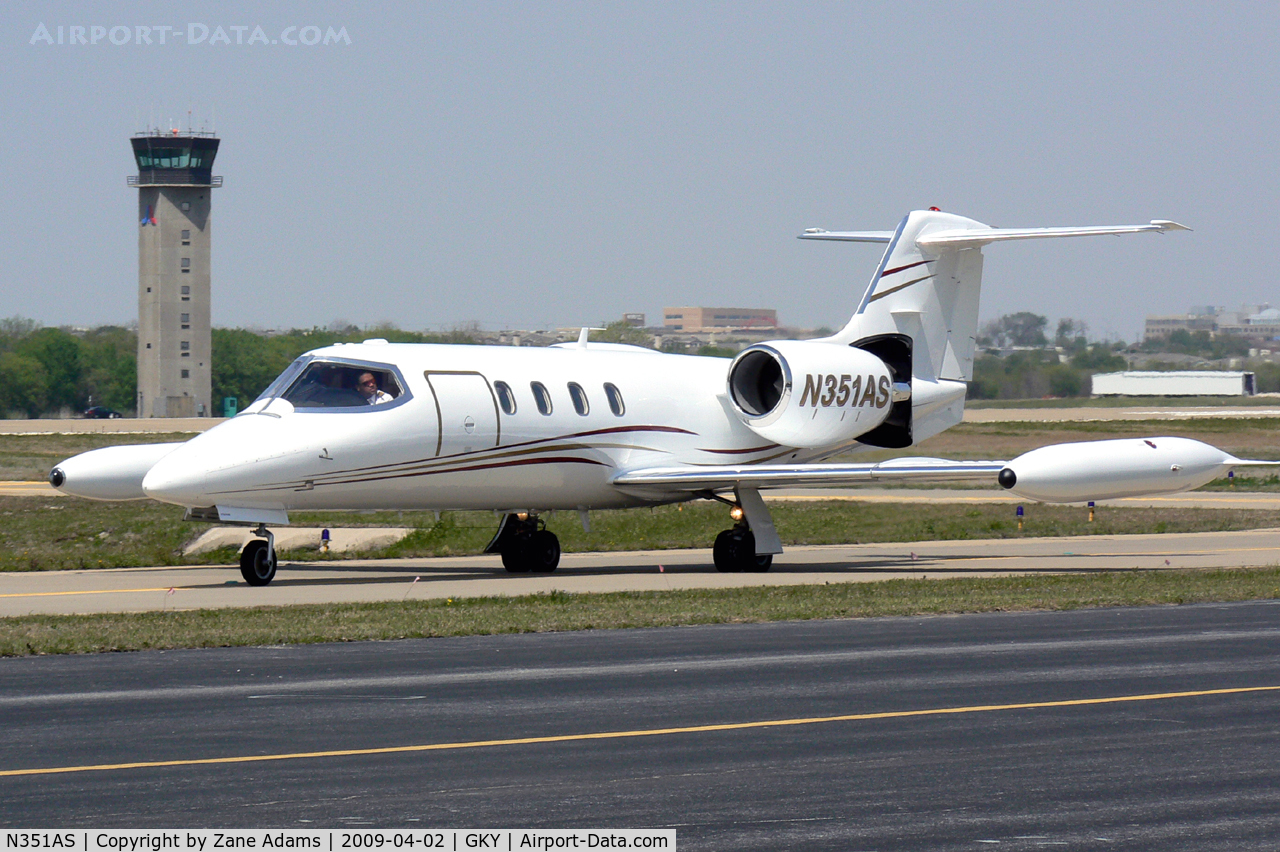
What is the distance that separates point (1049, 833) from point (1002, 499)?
104 ft

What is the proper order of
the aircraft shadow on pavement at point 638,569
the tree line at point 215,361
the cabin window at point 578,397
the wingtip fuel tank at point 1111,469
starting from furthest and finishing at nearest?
1. the tree line at point 215,361
2. the cabin window at point 578,397
3. the aircraft shadow on pavement at point 638,569
4. the wingtip fuel tank at point 1111,469

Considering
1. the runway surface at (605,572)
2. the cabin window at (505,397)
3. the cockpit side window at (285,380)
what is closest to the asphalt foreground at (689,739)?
the runway surface at (605,572)

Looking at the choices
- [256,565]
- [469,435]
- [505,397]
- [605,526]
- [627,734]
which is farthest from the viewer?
[605,526]

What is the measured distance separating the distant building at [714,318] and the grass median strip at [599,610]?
21300mm

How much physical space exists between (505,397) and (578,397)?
1393 mm

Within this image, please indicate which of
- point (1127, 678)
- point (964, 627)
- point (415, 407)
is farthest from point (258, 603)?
point (1127, 678)

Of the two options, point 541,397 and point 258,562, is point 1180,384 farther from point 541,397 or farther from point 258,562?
point 258,562

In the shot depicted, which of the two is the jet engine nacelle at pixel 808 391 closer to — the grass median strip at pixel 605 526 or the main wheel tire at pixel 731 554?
the main wheel tire at pixel 731 554

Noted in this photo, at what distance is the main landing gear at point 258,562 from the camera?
20.3 m

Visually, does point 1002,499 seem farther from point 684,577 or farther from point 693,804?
point 693,804

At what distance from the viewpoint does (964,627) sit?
52.0 feet

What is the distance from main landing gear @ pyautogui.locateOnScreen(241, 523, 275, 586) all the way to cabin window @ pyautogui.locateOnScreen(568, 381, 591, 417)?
4.83 metres

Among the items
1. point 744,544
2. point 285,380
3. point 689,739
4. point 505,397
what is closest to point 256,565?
point 285,380

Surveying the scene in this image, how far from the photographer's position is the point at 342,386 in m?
20.6
